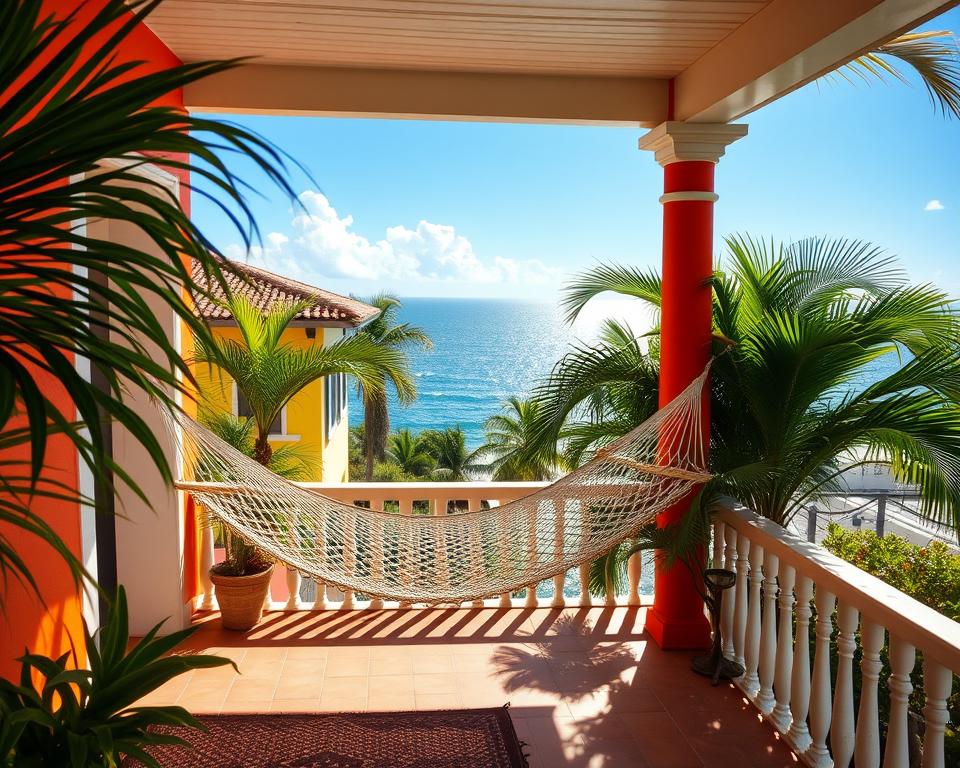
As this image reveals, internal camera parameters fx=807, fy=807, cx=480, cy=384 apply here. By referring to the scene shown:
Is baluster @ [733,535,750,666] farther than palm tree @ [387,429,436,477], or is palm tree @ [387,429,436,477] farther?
palm tree @ [387,429,436,477]

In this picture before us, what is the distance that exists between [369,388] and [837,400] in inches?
73.6

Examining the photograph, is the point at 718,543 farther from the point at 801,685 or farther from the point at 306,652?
the point at 306,652

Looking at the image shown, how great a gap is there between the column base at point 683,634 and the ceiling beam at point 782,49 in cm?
190

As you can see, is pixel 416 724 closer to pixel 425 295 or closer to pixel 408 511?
pixel 408 511

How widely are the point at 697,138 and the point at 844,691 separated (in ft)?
6.40

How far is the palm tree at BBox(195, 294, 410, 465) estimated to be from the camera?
319 cm

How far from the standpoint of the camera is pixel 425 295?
141ft

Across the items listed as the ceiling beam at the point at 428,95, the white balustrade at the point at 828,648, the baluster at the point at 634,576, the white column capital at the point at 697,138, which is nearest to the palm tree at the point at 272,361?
the ceiling beam at the point at 428,95

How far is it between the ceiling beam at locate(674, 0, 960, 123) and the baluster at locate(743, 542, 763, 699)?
1.46 m

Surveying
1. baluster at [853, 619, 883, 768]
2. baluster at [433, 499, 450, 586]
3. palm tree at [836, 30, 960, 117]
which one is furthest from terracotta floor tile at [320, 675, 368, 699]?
palm tree at [836, 30, 960, 117]

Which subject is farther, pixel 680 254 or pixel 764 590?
pixel 680 254

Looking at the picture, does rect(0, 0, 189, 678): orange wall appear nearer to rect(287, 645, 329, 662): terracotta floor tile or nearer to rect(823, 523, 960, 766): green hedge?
rect(287, 645, 329, 662): terracotta floor tile

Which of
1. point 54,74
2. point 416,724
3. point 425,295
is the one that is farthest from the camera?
point 425,295

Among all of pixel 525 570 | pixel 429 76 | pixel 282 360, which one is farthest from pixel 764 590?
pixel 429 76
